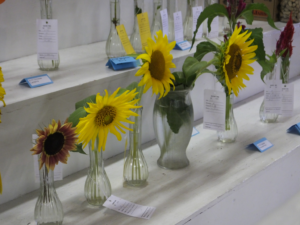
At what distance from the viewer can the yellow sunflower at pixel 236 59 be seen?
43.2 inches

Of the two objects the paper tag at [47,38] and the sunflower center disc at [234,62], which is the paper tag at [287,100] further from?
the paper tag at [47,38]

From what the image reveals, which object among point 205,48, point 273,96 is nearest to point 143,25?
point 205,48

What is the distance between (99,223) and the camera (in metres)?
1.02

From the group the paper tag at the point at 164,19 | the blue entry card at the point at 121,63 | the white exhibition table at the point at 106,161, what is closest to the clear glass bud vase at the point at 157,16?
the paper tag at the point at 164,19

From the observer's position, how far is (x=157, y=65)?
999 mm

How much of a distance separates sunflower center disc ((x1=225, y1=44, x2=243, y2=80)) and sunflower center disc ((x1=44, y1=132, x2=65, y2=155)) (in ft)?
1.60

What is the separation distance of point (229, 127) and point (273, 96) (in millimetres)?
250

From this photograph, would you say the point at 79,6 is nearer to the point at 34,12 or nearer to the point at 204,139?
the point at 34,12

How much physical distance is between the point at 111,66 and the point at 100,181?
1.43 feet

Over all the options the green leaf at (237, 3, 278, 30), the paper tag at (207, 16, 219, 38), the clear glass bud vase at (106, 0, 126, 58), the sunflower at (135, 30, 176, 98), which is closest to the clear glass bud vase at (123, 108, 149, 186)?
the sunflower at (135, 30, 176, 98)

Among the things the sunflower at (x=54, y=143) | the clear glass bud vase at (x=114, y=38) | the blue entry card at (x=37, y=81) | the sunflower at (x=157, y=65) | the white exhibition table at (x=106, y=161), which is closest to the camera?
the sunflower at (x=54, y=143)

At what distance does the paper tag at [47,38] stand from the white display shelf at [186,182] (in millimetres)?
382

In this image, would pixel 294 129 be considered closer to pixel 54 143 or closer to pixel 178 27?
pixel 178 27

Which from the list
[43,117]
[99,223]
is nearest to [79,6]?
[43,117]
